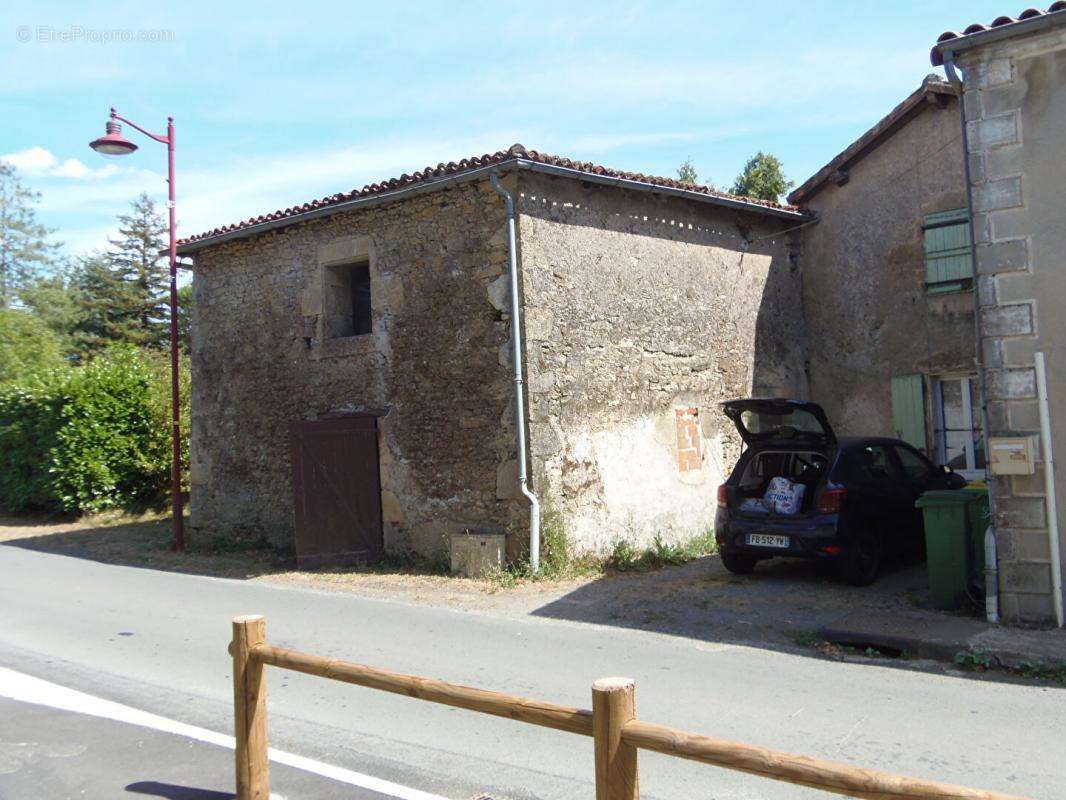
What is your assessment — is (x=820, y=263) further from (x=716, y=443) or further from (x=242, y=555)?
(x=242, y=555)

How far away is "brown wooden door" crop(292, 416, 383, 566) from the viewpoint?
11.6m

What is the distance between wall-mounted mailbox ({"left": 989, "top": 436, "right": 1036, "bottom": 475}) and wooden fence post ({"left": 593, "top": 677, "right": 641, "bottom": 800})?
5.45 m

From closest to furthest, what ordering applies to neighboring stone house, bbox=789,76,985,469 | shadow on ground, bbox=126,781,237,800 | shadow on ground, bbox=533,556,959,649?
shadow on ground, bbox=126,781,237,800
shadow on ground, bbox=533,556,959,649
neighboring stone house, bbox=789,76,985,469

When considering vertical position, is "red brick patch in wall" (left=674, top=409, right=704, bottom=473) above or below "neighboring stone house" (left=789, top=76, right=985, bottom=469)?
below

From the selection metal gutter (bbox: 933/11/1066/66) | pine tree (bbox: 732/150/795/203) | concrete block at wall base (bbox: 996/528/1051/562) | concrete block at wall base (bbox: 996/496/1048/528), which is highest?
pine tree (bbox: 732/150/795/203)

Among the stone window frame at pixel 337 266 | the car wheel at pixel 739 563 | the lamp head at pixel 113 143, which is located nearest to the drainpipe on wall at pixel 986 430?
the car wheel at pixel 739 563

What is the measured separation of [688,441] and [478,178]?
4355 millimetres

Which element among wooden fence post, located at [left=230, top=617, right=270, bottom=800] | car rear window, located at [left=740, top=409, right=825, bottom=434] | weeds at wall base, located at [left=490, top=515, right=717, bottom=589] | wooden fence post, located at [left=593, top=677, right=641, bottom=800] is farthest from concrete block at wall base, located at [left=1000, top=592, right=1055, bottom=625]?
car rear window, located at [left=740, top=409, right=825, bottom=434]

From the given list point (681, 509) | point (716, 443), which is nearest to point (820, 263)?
point (716, 443)

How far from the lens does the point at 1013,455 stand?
6953mm

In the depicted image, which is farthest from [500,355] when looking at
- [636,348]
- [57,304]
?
[57,304]

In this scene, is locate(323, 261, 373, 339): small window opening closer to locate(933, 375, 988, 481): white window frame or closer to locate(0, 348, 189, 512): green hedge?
locate(0, 348, 189, 512): green hedge

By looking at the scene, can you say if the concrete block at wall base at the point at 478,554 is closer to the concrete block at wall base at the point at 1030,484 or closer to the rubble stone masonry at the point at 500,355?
the rubble stone masonry at the point at 500,355

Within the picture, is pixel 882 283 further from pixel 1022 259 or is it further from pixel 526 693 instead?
pixel 526 693
